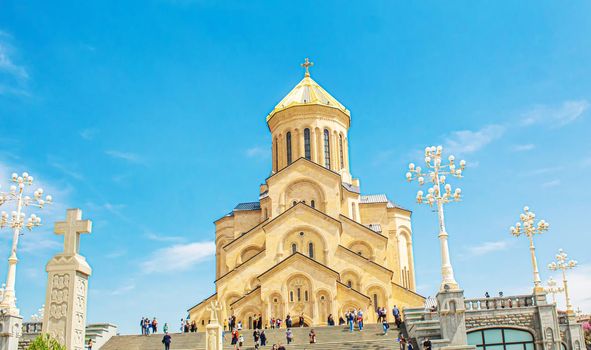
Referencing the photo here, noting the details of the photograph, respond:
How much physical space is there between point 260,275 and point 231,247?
15.8ft

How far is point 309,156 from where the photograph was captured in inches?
1503

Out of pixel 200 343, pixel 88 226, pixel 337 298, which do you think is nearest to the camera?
pixel 88 226

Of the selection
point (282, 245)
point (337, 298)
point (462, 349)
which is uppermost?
point (282, 245)

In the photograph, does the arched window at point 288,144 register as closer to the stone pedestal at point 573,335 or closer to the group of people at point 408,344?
the group of people at point 408,344

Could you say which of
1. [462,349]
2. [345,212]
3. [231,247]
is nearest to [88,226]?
[462,349]

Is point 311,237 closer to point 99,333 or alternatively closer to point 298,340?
point 298,340

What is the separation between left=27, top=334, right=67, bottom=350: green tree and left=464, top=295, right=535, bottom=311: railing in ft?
48.8

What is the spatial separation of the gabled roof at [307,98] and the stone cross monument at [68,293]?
85.6ft

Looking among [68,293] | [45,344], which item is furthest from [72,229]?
[45,344]

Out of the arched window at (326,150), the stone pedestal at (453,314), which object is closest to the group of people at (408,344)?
the stone pedestal at (453,314)

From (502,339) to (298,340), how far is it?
7780 mm

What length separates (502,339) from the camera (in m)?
22.1

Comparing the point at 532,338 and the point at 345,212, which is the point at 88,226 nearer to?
the point at 532,338

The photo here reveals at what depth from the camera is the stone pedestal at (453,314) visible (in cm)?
2066
